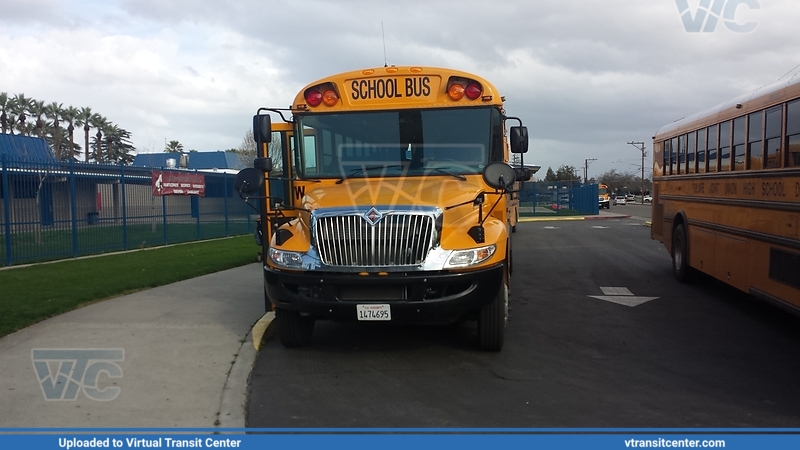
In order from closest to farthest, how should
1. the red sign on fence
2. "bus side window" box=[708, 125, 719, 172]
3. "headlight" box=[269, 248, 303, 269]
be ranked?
"headlight" box=[269, 248, 303, 269] < "bus side window" box=[708, 125, 719, 172] < the red sign on fence

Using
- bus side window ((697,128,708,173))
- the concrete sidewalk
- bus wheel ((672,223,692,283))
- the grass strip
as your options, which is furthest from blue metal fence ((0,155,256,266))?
bus side window ((697,128,708,173))

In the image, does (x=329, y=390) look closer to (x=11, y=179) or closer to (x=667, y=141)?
(x=667, y=141)

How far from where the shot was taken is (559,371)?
20.4ft

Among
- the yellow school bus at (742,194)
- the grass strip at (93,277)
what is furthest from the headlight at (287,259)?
the yellow school bus at (742,194)

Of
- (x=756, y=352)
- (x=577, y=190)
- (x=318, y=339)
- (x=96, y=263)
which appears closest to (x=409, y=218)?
(x=318, y=339)

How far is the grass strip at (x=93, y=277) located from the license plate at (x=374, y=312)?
4.03 meters

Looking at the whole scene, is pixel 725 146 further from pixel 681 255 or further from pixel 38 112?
Result: pixel 38 112

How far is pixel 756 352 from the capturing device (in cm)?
694

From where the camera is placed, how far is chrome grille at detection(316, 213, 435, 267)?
6137 millimetres

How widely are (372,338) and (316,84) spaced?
2.86 metres

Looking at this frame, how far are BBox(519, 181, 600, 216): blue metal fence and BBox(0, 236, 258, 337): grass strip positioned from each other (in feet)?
84.9

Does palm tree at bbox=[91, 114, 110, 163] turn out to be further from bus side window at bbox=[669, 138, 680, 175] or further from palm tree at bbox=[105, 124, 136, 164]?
bus side window at bbox=[669, 138, 680, 175]

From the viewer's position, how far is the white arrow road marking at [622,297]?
9812 mm

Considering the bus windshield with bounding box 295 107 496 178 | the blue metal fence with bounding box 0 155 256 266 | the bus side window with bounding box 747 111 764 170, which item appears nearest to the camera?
the bus windshield with bounding box 295 107 496 178
